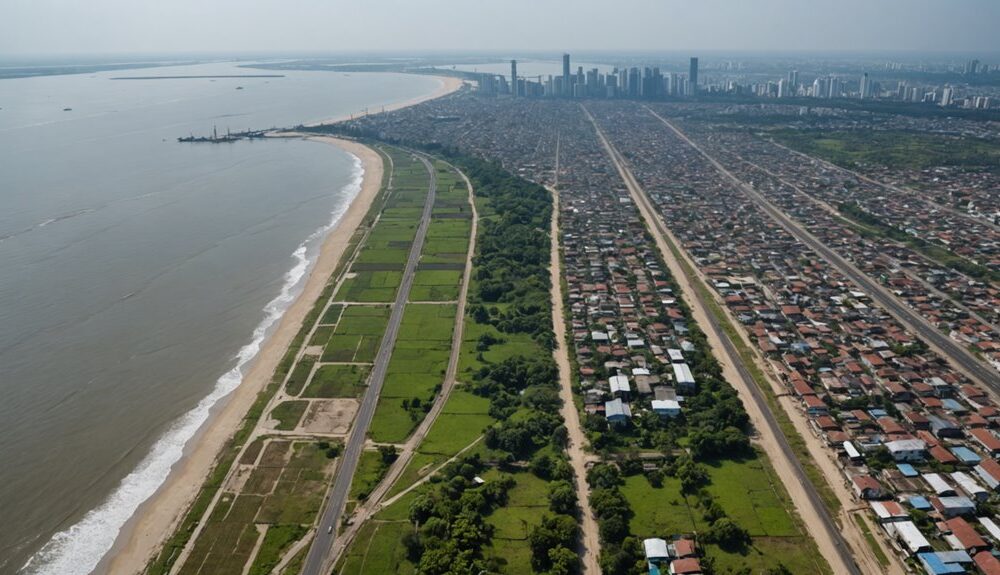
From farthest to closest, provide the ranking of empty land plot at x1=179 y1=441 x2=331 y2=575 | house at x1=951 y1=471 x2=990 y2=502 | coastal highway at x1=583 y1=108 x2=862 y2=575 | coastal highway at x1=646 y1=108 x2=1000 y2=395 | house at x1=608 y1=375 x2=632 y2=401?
coastal highway at x1=646 y1=108 x2=1000 y2=395
house at x1=608 y1=375 x2=632 y2=401
house at x1=951 y1=471 x2=990 y2=502
coastal highway at x1=583 y1=108 x2=862 y2=575
empty land plot at x1=179 y1=441 x2=331 y2=575

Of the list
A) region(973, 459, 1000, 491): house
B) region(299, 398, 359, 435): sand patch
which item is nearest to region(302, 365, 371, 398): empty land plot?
region(299, 398, 359, 435): sand patch

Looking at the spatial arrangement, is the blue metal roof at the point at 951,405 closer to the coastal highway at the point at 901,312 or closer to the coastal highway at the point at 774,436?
the coastal highway at the point at 901,312

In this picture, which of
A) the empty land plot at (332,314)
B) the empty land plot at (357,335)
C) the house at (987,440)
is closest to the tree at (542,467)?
the empty land plot at (357,335)

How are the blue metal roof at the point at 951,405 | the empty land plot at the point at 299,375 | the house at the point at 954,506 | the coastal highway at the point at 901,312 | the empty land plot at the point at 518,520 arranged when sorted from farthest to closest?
the coastal highway at the point at 901,312
the empty land plot at the point at 299,375
the blue metal roof at the point at 951,405
the house at the point at 954,506
the empty land plot at the point at 518,520

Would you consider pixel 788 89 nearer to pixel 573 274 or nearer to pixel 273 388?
pixel 573 274

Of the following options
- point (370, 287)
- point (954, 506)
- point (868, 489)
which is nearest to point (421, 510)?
point (868, 489)

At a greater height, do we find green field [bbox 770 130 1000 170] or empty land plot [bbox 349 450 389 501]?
green field [bbox 770 130 1000 170]

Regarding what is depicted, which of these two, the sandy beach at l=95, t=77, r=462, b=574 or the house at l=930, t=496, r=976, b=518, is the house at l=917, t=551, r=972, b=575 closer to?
the house at l=930, t=496, r=976, b=518
